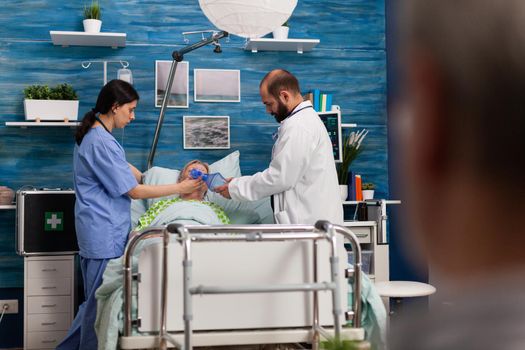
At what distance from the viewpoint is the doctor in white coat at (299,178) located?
338cm

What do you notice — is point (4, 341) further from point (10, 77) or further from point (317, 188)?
point (317, 188)

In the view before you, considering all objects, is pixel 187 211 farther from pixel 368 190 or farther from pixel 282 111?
pixel 368 190

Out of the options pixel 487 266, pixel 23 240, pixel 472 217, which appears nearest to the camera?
pixel 487 266

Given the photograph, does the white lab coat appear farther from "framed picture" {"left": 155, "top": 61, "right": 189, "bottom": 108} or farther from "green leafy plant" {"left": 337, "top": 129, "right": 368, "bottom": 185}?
"framed picture" {"left": 155, "top": 61, "right": 189, "bottom": 108}

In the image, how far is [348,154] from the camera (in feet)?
15.3

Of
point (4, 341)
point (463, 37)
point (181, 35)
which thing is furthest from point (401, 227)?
point (4, 341)

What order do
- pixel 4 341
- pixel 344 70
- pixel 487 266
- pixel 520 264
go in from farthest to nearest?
1. pixel 344 70
2. pixel 4 341
3. pixel 487 266
4. pixel 520 264

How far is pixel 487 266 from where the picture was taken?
127 inches

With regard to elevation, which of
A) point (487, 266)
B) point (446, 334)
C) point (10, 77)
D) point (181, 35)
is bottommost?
point (446, 334)

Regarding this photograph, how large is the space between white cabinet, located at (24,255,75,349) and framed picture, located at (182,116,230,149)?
1164mm

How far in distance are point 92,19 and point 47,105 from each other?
624 mm

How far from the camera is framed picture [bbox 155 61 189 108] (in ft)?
15.2

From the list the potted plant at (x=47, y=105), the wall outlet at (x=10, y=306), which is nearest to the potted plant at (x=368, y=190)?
the potted plant at (x=47, y=105)

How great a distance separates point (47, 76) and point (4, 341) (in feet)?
5.75
